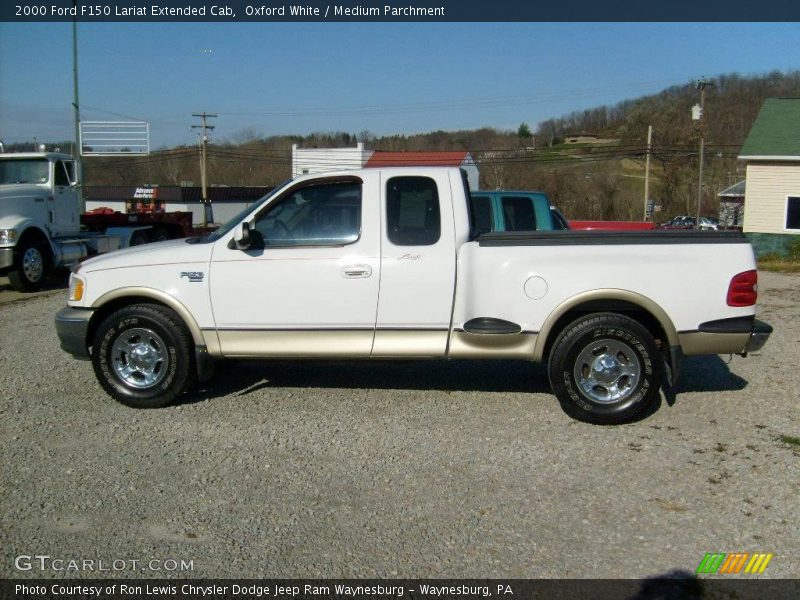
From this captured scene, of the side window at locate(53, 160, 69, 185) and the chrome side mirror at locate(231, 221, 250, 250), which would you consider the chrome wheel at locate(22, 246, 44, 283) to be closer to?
the side window at locate(53, 160, 69, 185)

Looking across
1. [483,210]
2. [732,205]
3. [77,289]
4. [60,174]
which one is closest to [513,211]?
[483,210]

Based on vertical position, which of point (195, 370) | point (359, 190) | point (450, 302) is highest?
point (359, 190)

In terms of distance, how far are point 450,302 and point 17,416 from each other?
3.70 metres

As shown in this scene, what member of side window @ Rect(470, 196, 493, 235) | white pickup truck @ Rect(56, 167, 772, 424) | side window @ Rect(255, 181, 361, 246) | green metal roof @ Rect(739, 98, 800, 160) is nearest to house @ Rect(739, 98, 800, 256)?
green metal roof @ Rect(739, 98, 800, 160)

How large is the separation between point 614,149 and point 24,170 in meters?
65.5

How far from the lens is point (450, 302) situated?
6.33m

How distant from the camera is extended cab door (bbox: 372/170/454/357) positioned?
6.33m

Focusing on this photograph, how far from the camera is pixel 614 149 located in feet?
245

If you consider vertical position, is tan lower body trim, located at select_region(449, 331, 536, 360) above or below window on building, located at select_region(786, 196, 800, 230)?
below

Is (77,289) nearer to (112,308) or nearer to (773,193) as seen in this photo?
(112,308)

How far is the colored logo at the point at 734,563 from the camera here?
13.0ft

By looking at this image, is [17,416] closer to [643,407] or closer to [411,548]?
[411,548]

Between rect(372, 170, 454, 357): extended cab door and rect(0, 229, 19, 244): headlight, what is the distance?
1127 centimetres

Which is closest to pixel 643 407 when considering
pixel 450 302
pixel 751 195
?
pixel 450 302
